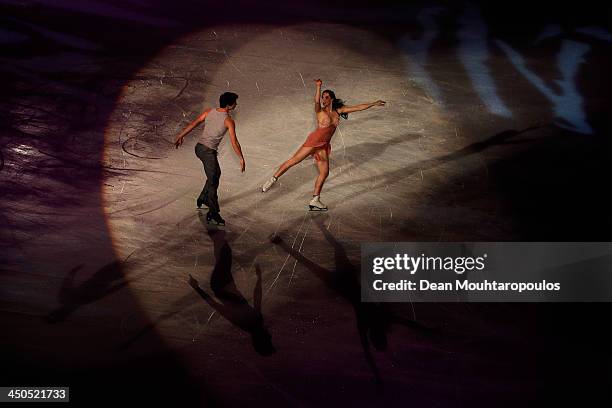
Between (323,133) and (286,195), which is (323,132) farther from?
(286,195)

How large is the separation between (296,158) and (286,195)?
25.8 inches

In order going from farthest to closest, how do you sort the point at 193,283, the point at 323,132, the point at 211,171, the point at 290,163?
the point at 290,163
the point at 323,132
the point at 211,171
the point at 193,283

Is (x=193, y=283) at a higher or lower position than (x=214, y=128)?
lower

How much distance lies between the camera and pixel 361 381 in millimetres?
7770

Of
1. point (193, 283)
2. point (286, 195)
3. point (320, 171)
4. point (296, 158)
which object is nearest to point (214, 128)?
point (296, 158)

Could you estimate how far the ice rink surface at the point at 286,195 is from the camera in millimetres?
7934

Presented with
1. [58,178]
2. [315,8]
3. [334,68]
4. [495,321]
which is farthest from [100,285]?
[315,8]

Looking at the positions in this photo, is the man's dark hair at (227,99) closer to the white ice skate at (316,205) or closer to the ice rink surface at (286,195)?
the ice rink surface at (286,195)

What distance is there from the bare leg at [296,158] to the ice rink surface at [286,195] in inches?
15.0

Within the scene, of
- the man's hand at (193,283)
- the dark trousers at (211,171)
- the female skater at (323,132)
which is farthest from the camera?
the female skater at (323,132)

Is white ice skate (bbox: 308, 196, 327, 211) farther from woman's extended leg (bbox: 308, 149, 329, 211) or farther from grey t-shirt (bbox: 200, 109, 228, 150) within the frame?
grey t-shirt (bbox: 200, 109, 228, 150)

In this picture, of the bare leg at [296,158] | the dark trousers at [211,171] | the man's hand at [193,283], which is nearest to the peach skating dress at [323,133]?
the bare leg at [296,158]

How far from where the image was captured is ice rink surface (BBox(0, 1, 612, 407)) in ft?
26.0

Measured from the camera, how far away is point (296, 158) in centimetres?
1109
